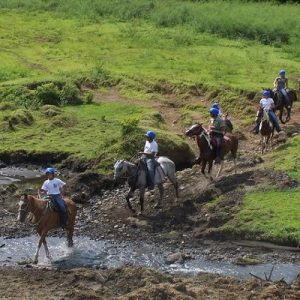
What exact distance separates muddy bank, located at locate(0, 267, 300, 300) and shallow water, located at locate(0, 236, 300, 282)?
908 millimetres

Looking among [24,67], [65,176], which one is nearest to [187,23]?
[24,67]

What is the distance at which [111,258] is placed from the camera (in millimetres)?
23094

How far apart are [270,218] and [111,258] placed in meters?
4.66

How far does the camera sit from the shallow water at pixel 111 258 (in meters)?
22.2

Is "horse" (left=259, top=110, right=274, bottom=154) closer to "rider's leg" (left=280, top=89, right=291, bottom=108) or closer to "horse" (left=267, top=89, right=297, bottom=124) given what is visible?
"horse" (left=267, top=89, right=297, bottom=124)

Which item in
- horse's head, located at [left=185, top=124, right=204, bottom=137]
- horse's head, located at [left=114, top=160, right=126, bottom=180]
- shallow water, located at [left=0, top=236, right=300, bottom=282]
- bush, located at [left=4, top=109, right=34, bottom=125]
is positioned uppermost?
horse's head, located at [left=185, top=124, right=204, bottom=137]

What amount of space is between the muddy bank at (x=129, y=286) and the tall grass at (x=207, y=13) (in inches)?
1211

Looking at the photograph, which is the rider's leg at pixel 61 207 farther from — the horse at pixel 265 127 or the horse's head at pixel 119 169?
the horse at pixel 265 127

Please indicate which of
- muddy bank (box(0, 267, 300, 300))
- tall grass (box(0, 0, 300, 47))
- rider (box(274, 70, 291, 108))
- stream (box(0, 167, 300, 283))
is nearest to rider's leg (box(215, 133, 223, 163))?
stream (box(0, 167, 300, 283))

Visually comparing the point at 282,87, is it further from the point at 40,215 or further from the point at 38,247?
the point at 38,247

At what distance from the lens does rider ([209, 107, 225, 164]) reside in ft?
92.0

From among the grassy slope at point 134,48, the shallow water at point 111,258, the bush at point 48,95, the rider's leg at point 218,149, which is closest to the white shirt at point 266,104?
the grassy slope at point 134,48

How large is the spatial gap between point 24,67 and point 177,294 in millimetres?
27335

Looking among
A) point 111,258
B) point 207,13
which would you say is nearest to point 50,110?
point 111,258
